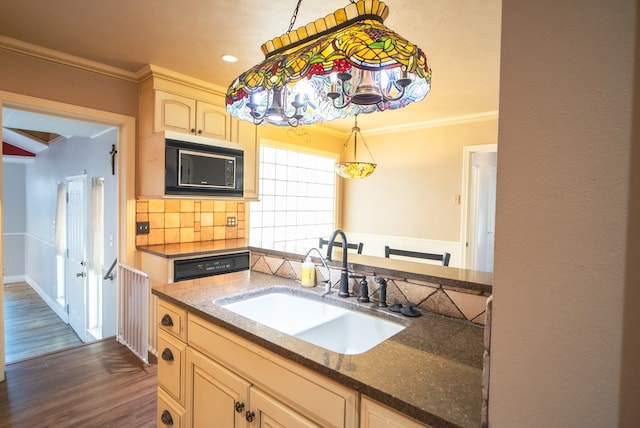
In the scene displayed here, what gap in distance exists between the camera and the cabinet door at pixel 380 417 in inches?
30.6

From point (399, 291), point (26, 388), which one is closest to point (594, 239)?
point (399, 291)

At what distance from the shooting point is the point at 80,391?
7.32 feet

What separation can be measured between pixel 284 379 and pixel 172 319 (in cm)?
Result: 75

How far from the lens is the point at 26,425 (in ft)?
6.23

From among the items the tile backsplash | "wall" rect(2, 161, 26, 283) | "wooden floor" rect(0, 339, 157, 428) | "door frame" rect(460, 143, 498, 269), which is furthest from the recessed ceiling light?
"wall" rect(2, 161, 26, 283)

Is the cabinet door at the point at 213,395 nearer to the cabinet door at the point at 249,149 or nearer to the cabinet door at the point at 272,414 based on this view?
the cabinet door at the point at 272,414

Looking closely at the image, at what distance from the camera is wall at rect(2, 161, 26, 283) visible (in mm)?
6324

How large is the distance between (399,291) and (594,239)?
3.18ft

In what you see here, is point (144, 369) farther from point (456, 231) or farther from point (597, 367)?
→ point (456, 231)

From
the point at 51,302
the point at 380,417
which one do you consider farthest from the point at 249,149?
the point at 51,302

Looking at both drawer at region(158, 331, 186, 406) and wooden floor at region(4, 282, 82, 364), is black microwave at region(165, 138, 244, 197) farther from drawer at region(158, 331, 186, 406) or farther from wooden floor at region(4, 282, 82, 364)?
wooden floor at region(4, 282, 82, 364)

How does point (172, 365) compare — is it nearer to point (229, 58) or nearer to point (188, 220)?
point (188, 220)

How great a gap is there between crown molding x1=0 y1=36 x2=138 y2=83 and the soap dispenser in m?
2.45

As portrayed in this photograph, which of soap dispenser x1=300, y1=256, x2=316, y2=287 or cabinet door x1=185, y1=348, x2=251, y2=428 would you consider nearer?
cabinet door x1=185, y1=348, x2=251, y2=428
